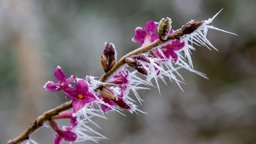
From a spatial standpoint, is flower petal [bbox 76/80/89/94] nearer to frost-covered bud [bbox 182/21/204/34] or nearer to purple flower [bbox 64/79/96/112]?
purple flower [bbox 64/79/96/112]

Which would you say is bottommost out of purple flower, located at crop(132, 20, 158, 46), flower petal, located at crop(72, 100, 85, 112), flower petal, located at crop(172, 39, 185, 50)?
flower petal, located at crop(72, 100, 85, 112)

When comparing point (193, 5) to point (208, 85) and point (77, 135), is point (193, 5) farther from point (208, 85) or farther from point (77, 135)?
point (77, 135)

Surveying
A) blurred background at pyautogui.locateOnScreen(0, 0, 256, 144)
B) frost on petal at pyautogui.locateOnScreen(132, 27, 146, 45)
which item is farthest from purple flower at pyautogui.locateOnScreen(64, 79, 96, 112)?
blurred background at pyautogui.locateOnScreen(0, 0, 256, 144)

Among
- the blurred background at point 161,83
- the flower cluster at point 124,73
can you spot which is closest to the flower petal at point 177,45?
the flower cluster at point 124,73

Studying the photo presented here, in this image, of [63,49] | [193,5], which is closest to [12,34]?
[63,49]

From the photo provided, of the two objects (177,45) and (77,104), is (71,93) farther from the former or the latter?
(177,45)

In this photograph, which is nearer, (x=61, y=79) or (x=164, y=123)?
(x=61, y=79)
